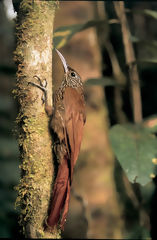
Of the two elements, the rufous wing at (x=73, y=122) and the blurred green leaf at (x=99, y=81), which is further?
the blurred green leaf at (x=99, y=81)

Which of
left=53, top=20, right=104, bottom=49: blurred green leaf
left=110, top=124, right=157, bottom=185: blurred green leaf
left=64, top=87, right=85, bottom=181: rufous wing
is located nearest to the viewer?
left=64, top=87, right=85, bottom=181: rufous wing

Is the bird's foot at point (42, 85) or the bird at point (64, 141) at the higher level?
the bird's foot at point (42, 85)

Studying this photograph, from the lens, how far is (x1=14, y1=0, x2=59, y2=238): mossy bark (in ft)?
3.64

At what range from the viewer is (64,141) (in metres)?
1.31

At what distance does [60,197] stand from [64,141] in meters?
0.26

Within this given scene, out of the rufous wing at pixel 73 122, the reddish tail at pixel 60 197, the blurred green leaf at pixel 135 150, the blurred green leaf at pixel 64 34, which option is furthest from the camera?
the blurred green leaf at pixel 64 34

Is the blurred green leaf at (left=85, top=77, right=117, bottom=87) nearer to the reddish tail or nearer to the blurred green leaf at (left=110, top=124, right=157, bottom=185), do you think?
the blurred green leaf at (left=110, top=124, right=157, bottom=185)

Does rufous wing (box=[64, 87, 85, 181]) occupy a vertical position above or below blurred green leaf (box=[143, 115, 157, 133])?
above

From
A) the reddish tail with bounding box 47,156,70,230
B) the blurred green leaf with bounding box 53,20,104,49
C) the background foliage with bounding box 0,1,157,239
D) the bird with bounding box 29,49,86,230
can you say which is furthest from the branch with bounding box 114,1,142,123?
the reddish tail with bounding box 47,156,70,230

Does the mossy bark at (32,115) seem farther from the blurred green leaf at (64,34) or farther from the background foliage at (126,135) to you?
the blurred green leaf at (64,34)

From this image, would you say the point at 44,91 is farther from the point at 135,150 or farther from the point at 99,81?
the point at 99,81

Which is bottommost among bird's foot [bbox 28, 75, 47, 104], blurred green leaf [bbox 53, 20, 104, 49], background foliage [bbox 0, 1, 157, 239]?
background foliage [bbox 0, 1, 157, 239]

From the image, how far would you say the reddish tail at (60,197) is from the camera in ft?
3.51

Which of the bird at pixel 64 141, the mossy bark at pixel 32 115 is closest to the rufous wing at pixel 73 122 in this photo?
the bird at pixel 64 141
